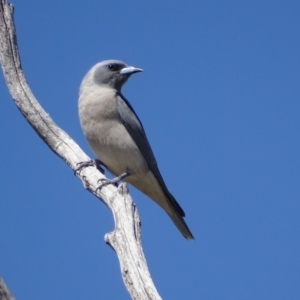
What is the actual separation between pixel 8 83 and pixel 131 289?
343 cm

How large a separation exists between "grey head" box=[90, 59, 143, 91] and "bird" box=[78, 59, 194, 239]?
14 millimetres

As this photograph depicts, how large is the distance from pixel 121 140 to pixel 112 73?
3.58 ft

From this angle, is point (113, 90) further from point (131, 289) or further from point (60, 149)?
point (131, 289)

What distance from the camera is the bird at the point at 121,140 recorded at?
9203 millimetres

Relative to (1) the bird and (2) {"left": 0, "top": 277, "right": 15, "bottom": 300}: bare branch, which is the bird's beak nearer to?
(1) the bird

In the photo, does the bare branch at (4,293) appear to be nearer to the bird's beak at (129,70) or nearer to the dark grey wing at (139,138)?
the dark grey wing at (139,138)

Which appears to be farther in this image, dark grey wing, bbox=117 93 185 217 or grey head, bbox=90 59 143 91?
grey head, bbox=90 59 143 91

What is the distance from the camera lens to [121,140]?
9258mm

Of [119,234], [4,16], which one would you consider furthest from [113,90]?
[119,234]

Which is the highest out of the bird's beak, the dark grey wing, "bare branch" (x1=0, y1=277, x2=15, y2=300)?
the bird's beak

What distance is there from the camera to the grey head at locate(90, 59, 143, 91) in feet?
32.0

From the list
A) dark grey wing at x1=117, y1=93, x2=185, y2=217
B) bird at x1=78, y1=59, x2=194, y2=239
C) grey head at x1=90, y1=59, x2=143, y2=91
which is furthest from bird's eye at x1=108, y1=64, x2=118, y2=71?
dark grey wing at x1=117, y1=93, x2=185, y2=217

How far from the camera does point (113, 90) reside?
973cm

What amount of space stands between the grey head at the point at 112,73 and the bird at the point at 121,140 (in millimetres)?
14
